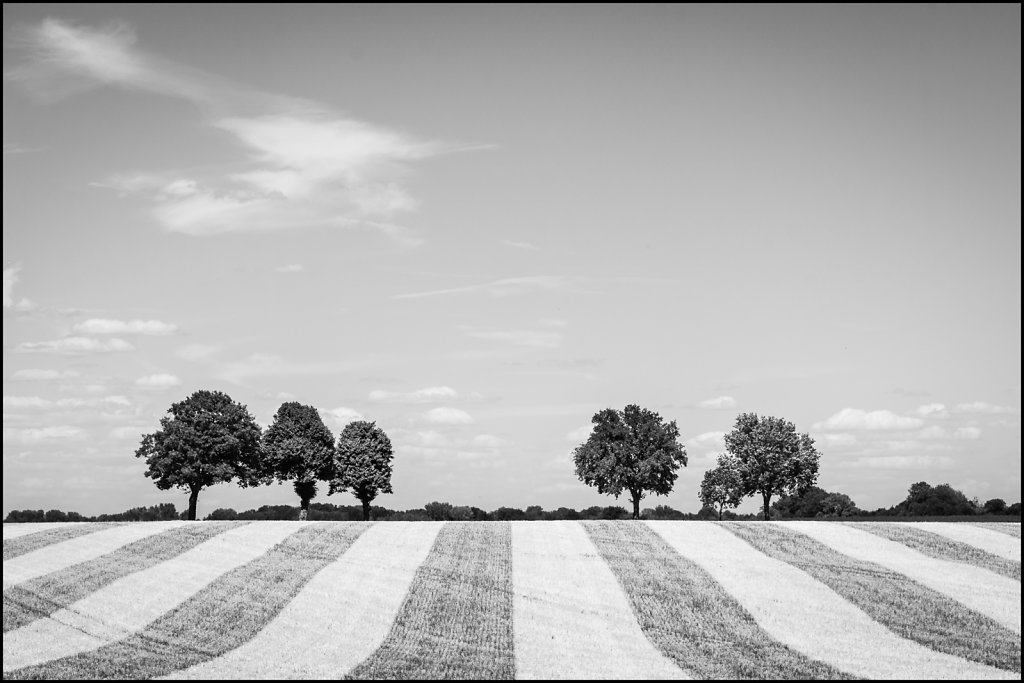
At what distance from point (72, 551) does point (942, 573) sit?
135 ft

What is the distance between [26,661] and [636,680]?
59.0 feet

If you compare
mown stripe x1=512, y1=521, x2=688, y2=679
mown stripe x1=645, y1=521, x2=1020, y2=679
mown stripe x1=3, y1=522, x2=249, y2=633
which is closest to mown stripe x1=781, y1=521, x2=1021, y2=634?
mown stripe x1=645, y1=521, x2=1020, y2=679

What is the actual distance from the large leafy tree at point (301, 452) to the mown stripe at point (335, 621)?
35596 millimetres

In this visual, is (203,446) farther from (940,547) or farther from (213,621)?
(940,547)

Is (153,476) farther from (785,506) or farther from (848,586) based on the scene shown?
(785,506)

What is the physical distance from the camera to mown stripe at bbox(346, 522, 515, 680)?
26062 mm

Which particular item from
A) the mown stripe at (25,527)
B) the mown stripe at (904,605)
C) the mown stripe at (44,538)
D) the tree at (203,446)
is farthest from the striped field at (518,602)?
the tree at (203,446)

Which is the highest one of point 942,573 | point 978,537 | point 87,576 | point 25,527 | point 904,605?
point 25,527

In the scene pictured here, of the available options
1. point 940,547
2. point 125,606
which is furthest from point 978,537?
point 125,606

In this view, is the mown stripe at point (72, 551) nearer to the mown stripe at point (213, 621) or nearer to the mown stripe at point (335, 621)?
the mown stripe at point (213, 621)

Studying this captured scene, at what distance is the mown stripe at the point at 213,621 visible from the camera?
86.6ft

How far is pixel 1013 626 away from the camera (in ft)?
107

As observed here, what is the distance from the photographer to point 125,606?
35188 mm

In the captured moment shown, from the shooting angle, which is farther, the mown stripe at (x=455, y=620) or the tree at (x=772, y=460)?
the tree at (x=772, y=460)
